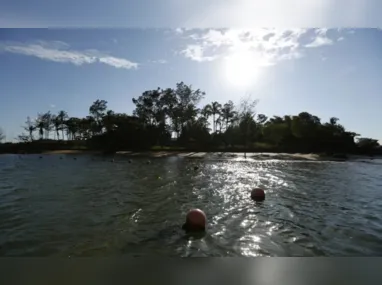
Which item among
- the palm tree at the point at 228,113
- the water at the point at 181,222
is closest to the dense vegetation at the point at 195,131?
the palm tree at the point at 228,113

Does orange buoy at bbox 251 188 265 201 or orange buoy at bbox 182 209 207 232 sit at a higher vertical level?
orange buoy at bbox 182 209 207 232

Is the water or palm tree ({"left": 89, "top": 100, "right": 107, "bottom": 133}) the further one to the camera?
palm tree ({"left": 89, "top": 100, "right": 107, "bottom": 133})

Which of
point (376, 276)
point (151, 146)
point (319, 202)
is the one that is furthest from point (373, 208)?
point (151, 146)

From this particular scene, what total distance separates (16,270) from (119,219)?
448 cm

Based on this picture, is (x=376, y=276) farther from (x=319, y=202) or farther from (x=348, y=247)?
(x=319, y=202)

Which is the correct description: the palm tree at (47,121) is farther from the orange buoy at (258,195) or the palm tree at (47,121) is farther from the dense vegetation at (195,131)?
the orange buoy at (258,195)

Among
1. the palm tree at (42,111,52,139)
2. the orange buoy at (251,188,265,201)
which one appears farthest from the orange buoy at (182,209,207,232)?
the palm tree at (42,111,52,139)

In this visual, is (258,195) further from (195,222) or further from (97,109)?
(97,109)

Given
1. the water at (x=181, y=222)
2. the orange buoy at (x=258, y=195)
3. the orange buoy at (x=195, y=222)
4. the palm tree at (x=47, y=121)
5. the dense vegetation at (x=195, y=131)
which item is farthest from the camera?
the palm tree at (x=47, y=121)

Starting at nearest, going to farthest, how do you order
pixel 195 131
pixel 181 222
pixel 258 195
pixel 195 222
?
pixel 195 222 → pixel 181 222 → pixel 258 195 → pixel 195 131

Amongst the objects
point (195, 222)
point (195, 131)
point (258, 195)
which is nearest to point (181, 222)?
point (195, 222)

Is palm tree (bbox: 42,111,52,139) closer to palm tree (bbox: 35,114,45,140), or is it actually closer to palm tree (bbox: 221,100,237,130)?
palm tree (bbox: 35,114,45,140)

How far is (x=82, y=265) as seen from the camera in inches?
125

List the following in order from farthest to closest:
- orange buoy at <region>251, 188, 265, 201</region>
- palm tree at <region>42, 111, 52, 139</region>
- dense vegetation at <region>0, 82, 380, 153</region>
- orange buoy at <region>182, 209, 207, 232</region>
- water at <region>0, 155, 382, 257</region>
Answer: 1. palm tree at <region>42, 111, 52, 139</region>
2. dense vegetation at <region>0, 82, 380, 153</region>
3. orange buoy at <region>251, 188, 265, 201</region>
4. orange buoy at <region>182, 209, 207, 232</region>
5. water at <region>0, 155, 382, 257</region>
